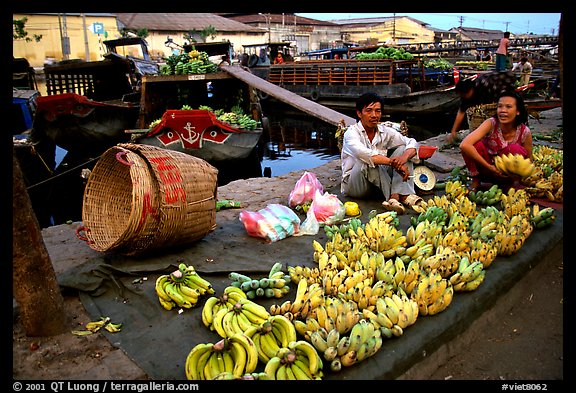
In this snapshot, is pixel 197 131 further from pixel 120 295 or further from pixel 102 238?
pixel 120 295

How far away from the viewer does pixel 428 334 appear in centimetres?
225

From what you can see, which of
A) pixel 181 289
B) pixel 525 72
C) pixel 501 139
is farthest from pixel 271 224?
pixel 525 72

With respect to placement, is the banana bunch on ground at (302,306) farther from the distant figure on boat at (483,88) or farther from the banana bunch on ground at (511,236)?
the distant figure on boat at (483,88)

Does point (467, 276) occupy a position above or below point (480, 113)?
below

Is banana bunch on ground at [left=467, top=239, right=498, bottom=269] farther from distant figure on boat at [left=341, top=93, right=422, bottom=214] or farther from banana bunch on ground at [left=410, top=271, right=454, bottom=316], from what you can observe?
distant figure on boat at [left=341, top=93, right=422, bottom=214]

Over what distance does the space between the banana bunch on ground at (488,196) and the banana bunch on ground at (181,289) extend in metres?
2.80

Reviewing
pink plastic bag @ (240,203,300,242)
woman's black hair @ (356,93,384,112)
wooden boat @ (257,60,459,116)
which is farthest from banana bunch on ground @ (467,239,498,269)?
wooden boat @ (257,60,459,116)

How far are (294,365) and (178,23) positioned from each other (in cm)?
4230

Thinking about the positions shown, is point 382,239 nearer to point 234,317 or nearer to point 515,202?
point 234,317

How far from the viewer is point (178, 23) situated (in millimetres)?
39719

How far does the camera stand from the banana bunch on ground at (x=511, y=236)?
307cm

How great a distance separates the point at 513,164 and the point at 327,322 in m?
2.86

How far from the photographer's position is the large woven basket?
2.97 m
